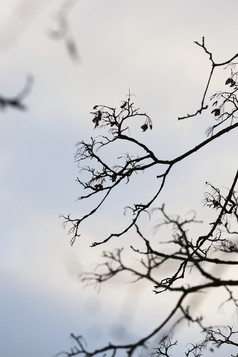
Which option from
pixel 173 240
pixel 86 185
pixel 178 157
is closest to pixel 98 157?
pixel 86 185

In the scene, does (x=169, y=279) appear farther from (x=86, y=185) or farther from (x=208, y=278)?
(x=208, y=278)

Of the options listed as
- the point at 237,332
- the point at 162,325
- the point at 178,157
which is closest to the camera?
the point at 162,325

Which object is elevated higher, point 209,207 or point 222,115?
point 222,115

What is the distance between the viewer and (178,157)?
9.09 metres

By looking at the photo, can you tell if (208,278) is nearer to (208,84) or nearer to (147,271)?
(147,271)

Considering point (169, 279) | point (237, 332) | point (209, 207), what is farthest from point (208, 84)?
point (237, 332)

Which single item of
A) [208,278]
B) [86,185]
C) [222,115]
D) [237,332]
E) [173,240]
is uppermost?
[222,115]

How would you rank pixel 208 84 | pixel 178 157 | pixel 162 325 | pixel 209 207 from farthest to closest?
pixel 209 207 < pixel 178 157 < pixel 208 84 < pixel 162 325

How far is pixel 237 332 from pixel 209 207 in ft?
11.1

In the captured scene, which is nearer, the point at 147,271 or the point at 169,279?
the point at 147,271

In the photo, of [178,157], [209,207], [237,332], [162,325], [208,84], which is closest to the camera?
[162,325]

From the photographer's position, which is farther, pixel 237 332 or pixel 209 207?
pixel 237 332

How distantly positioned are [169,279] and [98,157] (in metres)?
2.72

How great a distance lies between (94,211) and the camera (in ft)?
30.3
